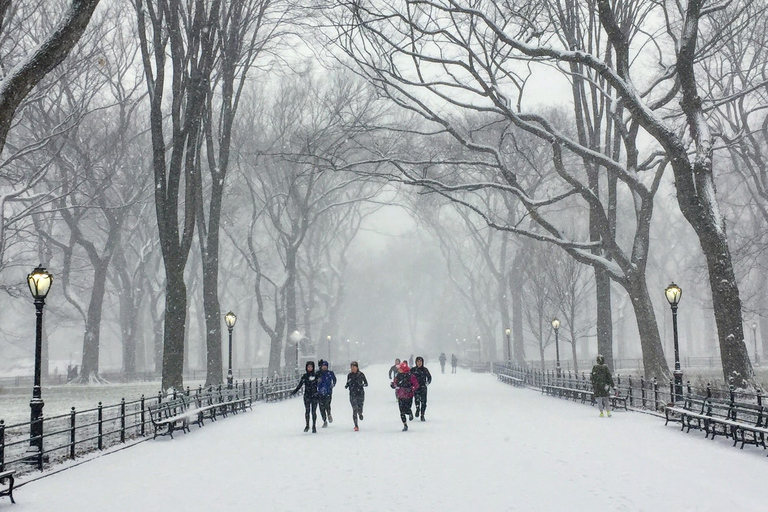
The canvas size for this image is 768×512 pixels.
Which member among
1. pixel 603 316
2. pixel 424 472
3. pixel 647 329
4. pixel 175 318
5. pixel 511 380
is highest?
pixel 175 318

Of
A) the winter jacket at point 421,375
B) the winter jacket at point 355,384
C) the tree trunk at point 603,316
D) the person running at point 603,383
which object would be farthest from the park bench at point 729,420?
the tree trunk at point 603,316

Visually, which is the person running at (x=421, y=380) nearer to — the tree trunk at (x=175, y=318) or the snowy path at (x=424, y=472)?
the snowy path at (x=424, y=472)

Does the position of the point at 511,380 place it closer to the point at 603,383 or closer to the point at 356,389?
the point at 603,383

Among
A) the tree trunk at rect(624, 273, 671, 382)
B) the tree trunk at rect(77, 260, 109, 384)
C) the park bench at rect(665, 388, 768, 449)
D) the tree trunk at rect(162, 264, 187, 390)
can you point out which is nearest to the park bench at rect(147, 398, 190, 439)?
the tree trunk at rect(162, 264, 187, 390)

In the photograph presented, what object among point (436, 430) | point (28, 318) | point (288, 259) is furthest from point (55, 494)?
point (28, 318)

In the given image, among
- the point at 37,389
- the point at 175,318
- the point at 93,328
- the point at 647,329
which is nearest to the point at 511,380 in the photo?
the point at 647,329

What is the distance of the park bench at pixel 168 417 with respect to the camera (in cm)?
1598

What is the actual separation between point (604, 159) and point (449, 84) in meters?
4.94

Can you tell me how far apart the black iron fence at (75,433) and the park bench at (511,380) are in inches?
511

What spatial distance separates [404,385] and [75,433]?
280 inches

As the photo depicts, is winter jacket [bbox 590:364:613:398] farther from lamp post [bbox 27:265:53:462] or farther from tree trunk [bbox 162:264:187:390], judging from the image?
lamp post [bbox 27:265:53:462]

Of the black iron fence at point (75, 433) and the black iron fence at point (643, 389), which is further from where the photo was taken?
the black iron fence at point (643, 389)

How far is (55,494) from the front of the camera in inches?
376

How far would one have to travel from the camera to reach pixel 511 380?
39.6 m
